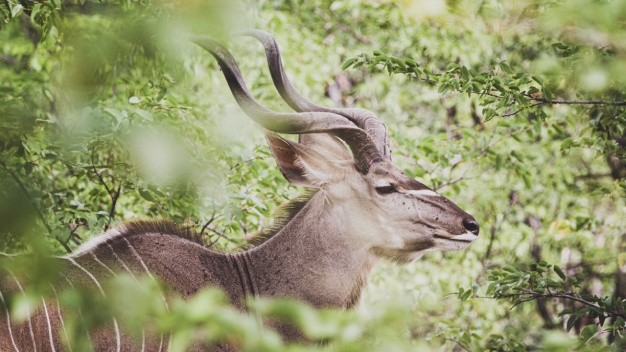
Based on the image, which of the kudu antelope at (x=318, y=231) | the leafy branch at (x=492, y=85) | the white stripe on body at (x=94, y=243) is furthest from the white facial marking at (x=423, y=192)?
the white stripe on body at (x=94, y=243)

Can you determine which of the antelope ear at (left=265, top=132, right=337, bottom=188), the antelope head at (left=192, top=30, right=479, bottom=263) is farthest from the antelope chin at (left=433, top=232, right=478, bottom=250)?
the antelope ear at (left=265, top=132, right=337, bottom=188)

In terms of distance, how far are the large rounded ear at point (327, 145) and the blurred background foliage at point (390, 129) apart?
0.81 ft

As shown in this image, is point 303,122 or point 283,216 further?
point 283,216

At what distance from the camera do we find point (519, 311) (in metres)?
5.99

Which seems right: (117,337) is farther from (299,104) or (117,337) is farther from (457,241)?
(299,104)

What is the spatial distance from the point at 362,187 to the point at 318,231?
0.25m

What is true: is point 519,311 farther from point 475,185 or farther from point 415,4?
point 415,4

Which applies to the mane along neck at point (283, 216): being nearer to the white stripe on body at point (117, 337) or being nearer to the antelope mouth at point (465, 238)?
the antelope mouth at point (465, 238)

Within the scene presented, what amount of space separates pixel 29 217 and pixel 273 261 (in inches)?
76.9

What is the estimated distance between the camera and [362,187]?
314 cm

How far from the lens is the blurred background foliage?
3.72ft

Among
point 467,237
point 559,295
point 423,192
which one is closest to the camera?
point 559,295

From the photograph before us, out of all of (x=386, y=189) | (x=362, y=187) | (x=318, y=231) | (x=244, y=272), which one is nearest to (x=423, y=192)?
(x=386, y=189)

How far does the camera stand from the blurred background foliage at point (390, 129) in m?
1.13
